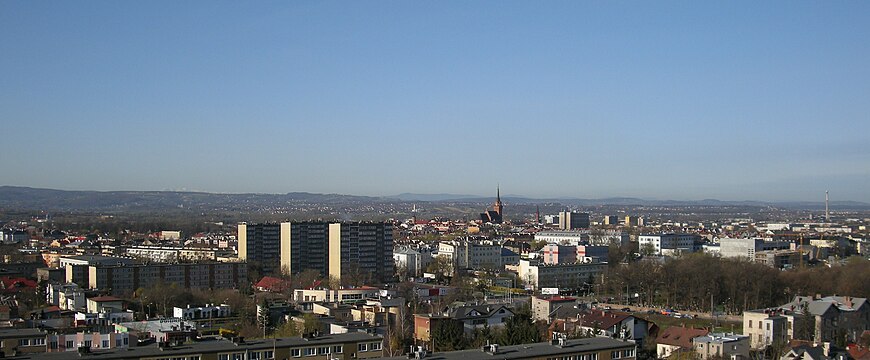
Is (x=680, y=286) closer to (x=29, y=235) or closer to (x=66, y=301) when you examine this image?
(x=66, y=301)

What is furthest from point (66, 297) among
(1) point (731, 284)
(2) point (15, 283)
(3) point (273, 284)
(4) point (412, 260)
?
(4) point (412, 260)

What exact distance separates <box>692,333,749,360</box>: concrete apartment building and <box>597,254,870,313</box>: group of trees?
9.21 meters

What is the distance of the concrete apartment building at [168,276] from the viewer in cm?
3161

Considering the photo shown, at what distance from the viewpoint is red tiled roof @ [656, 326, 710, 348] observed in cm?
1864

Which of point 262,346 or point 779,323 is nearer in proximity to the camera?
point 262,346

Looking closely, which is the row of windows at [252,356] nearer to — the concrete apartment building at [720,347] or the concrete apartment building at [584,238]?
the concrete apartment building at [720,347]

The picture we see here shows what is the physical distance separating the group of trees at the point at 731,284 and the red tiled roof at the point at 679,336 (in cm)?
755

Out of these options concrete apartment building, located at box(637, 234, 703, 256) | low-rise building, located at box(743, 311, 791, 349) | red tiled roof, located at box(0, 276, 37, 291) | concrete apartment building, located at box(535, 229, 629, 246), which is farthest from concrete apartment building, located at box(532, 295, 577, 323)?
concrete apartment building, located at box(637, 234, 703, 256)

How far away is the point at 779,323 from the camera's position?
20.2 m

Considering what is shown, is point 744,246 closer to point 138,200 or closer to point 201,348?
point 201,348

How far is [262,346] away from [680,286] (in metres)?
18.2

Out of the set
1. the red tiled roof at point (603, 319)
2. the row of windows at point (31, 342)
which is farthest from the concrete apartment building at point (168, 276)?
the row of windows at point (31, 342)

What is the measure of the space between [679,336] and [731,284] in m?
8.91

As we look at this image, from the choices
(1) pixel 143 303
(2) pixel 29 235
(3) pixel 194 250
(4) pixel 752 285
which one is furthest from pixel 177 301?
(2) pixel 29 235
